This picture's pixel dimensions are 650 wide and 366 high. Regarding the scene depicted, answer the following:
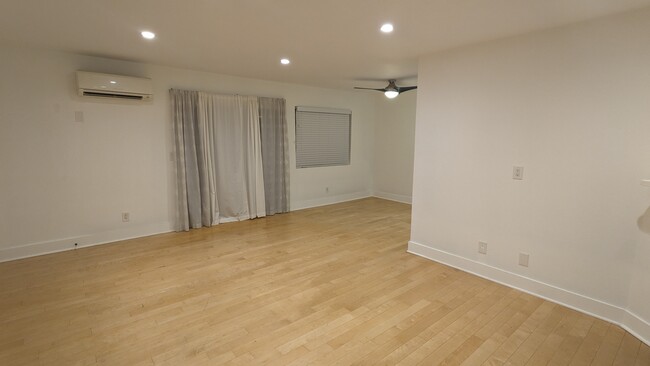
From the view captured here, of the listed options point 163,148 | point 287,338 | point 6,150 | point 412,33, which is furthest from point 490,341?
point 6,150

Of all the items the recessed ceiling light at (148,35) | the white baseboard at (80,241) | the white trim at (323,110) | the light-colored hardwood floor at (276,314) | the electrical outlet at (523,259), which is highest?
the recessed ceiling light at (148,35)

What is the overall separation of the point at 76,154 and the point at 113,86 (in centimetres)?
96

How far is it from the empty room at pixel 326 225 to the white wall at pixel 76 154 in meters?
0.02

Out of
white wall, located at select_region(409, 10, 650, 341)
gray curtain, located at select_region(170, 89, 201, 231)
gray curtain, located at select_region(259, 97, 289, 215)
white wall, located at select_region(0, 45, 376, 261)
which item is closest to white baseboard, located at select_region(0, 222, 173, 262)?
white wall, located at select_region(0, 45, 376, 261)

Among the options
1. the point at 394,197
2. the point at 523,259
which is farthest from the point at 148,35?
the point at 394,197

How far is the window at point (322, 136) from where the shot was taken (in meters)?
6.02

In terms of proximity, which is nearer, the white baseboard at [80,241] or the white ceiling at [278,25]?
the white ceiling at [278,25]

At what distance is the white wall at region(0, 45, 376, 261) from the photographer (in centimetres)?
349

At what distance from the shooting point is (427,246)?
3717 millimetres

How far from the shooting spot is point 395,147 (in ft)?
22.9

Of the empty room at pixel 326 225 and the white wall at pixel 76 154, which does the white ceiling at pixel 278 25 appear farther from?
the white wall at pixel 76 154

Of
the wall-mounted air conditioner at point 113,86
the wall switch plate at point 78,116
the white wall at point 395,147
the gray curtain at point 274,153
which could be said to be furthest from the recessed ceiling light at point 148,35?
the white wall at point 395,147

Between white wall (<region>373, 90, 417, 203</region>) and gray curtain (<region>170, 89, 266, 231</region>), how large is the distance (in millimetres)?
3075

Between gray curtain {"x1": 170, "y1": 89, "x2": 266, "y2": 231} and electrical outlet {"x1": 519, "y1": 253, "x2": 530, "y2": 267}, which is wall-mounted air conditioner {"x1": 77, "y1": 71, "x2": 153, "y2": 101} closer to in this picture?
gray curtain {"x1": 170, "y1": 89, "x2": 266, "y2": 231}
